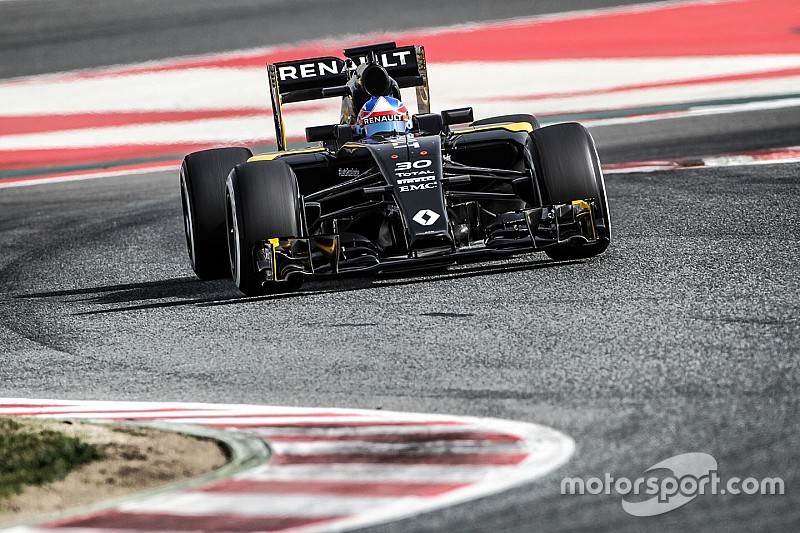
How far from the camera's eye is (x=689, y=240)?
10.3 metres

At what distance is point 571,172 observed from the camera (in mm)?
9531

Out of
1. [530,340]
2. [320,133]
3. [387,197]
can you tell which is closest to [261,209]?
[387,197]

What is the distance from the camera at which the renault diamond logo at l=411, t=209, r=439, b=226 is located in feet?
29.8

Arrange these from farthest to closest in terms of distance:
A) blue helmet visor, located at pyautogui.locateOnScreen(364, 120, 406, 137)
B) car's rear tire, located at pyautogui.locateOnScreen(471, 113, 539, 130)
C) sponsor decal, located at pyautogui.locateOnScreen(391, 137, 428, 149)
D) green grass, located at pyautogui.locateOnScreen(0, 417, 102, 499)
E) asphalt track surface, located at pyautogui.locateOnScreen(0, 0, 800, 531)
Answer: car's rear tire, located at pyautogui.locateOnScreen(471, 113, 539, 130) → blue helmet visor, located at pyautogui.locateOnScreen(364, 120, 406, 137) → sponsor decal, located at pyautogui.locateOnScreen(391, 137, 428, 149) → green grass, located at pyautogui.locateOnScreen(0, 417, 102, 499) → asphalt track surface, located at pyautogui.locateOnScreen(0, 0, 800, 531)

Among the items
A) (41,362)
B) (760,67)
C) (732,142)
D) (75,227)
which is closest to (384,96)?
(41,362)

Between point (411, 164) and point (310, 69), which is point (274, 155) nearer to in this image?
point (411, 164)

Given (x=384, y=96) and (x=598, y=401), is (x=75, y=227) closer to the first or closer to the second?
(x=384, y=96)

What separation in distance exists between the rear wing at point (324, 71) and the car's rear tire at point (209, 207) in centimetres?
84

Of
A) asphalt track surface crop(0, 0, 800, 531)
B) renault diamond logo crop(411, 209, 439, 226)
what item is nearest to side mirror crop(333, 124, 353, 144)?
asphalt track surface crop(0, 0, 800, 531)

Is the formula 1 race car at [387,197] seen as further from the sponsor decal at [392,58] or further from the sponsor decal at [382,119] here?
the sponsor decal at [392,58]

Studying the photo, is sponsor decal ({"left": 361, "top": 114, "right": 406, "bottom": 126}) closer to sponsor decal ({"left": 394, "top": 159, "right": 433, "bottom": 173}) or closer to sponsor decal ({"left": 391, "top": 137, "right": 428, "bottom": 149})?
sponsor decal ({"left": 391, "top": 137, "right": 428, "bottom": 149})

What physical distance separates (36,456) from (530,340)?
2.70 metres

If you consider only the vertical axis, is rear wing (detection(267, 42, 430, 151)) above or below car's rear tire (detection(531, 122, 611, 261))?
above

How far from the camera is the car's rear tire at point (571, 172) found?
9.48 metres
